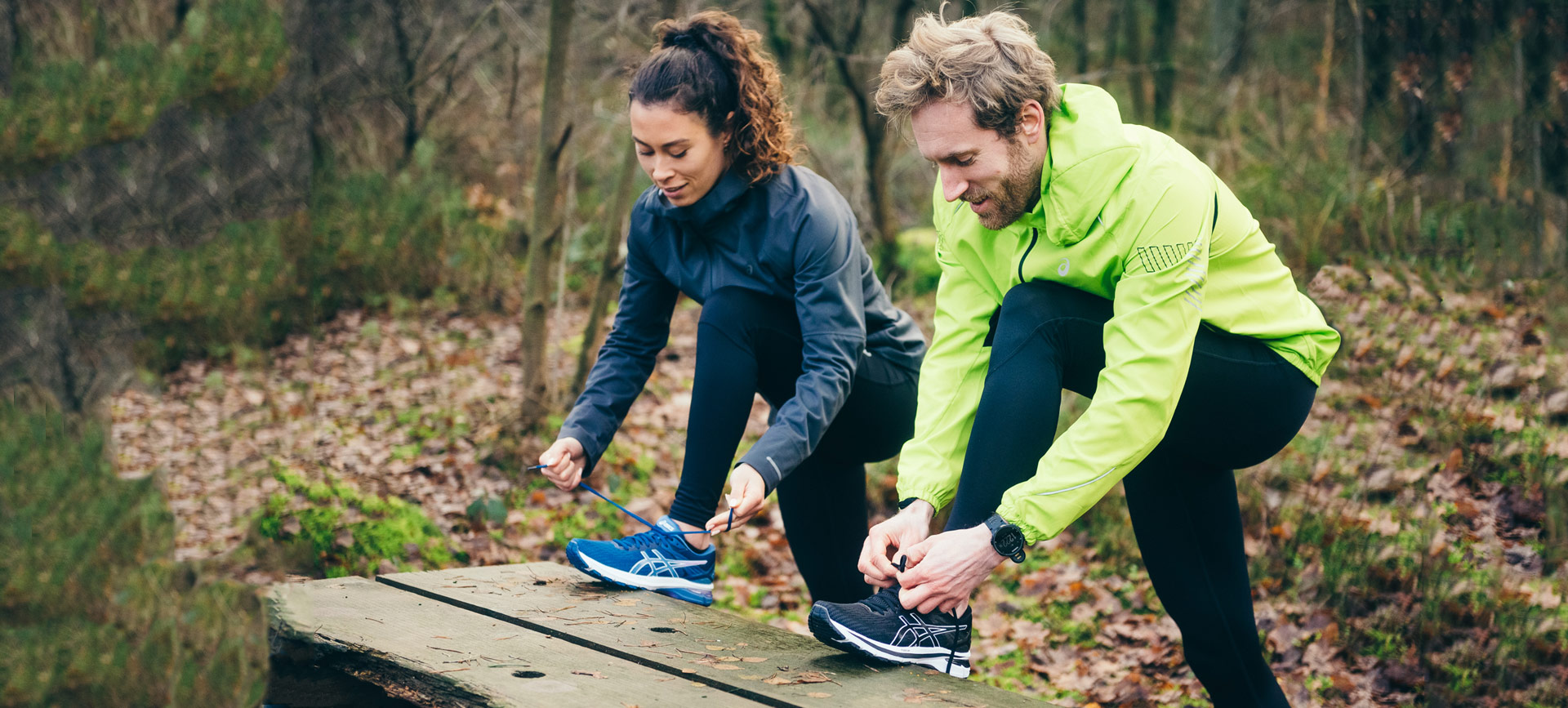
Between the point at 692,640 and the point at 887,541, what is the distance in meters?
0.46

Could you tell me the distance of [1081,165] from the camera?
1.76 m

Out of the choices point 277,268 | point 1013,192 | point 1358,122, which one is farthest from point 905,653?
point 277,268

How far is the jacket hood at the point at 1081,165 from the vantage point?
1.76 metres

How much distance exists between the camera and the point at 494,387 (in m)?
6.26

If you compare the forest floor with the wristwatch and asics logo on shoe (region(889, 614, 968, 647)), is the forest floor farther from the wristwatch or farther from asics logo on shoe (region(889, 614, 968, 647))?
the wristwatch

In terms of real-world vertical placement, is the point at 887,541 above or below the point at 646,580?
above

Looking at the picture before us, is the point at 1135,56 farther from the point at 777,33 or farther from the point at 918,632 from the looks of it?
the point at 918,632

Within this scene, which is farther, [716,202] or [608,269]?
[608,269]

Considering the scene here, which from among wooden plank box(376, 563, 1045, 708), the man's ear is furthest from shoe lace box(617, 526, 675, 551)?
the man's ear

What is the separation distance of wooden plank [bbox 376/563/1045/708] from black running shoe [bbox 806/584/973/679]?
3 centimetres

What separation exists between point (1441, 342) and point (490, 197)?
278 inches

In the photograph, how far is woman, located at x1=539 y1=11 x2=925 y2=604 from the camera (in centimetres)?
229

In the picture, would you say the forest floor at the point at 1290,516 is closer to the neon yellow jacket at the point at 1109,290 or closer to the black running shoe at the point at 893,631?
the black running shoe at the point at 893,631

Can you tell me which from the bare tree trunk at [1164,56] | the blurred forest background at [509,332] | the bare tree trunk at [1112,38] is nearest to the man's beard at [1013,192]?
the blurred forest background at [509,332]
